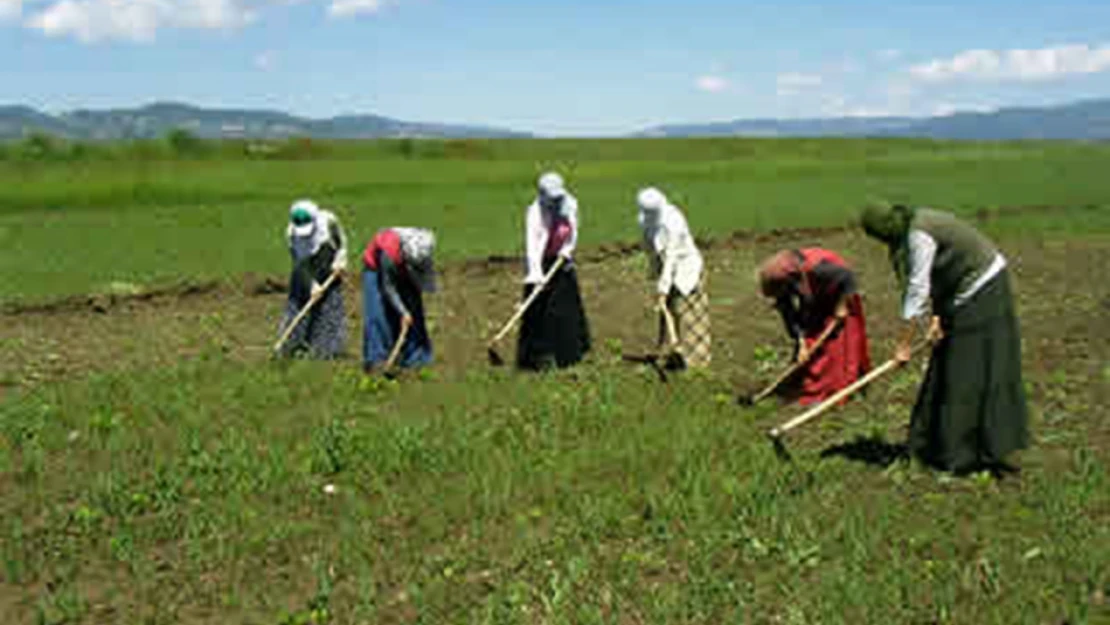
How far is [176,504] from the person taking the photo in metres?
6.82

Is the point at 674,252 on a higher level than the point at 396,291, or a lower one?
higher

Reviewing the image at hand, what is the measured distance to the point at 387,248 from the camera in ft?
31.3

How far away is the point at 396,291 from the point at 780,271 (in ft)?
11.1

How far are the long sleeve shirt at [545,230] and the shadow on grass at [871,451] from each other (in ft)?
10.6

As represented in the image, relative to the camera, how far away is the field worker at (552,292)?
9773 mm

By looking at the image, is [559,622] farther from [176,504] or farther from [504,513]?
[176,504]

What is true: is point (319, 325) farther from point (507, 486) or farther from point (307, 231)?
point (507, 486)

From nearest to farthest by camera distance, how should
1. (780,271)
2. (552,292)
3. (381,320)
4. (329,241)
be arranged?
(780,271) < (381,320) < (552,292) < (329,241)

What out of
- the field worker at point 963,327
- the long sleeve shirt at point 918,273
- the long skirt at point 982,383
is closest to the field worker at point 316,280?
the field worker at point 963,327

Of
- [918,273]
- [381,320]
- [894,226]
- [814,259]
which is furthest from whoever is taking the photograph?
[381,320]

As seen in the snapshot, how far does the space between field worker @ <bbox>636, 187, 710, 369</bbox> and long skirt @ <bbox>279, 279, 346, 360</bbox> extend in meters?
3.05

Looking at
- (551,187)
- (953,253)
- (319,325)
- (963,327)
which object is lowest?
(319,325)

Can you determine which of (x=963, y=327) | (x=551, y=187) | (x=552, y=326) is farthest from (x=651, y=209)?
(x=963, y=327)

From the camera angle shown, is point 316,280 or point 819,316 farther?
point 316,280
